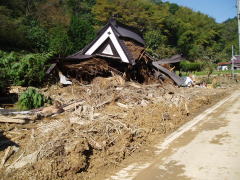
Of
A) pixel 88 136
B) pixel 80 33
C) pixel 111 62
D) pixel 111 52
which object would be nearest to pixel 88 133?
pixel 88 136

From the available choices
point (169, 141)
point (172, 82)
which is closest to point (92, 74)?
point (172, 82)

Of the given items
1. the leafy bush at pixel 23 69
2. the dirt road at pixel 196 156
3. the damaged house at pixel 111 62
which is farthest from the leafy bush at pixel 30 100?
the dirt road at pixel 196 156

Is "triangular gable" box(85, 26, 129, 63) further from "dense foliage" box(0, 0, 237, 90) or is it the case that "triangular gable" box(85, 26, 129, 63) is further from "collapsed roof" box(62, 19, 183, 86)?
"dense foliage" box(0, 0, 237, 90)

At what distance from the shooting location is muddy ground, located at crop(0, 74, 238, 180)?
4590 millimetres

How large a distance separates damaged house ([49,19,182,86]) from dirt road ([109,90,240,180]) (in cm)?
A: 694

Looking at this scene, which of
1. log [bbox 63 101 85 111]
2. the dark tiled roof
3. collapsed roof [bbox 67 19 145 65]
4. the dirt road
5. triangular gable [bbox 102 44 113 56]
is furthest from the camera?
the dark tiled roof

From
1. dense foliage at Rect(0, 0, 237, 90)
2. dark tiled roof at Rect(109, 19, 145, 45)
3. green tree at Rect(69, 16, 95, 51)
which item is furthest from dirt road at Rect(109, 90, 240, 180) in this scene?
green tree at Rect(69, 16, 95, 51)

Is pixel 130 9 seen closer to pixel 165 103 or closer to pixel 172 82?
pixel 172 82

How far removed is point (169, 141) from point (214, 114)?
4.47m

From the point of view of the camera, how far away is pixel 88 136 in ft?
19.4

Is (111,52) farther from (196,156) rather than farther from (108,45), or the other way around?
(196,156)

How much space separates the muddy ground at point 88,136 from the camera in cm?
459

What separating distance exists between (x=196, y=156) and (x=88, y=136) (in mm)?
2470

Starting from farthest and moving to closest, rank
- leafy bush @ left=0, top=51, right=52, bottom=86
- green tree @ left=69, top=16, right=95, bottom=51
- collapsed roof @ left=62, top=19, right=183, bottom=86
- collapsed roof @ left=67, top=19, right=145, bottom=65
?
green tree @ left=69, top=16, right=95, bottom=51 → collapsed roof @ left=67, top=19, right=145, bottom=65 → collapsed roof @ left=62, top=19, right=183, bottom=86 → leafy bush @ left=0, top=51, right=52, bottom=86
